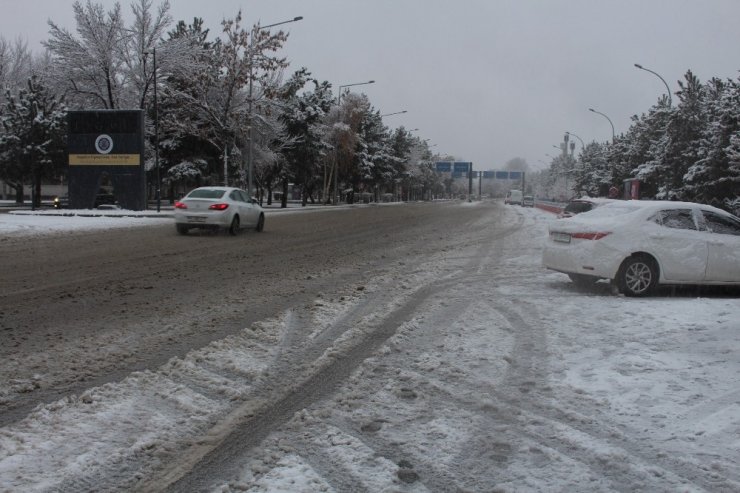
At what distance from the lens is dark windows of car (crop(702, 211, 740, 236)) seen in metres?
8.64

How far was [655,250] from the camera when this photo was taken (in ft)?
27.4

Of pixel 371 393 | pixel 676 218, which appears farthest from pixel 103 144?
pixel 371 393

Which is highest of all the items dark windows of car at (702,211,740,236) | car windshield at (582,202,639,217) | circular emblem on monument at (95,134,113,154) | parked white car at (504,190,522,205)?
circular emblem on monument at (95,134,113,154)

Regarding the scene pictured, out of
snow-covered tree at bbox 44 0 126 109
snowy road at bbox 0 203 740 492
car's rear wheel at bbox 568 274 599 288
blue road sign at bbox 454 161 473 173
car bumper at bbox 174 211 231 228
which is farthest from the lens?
blue road sign at bbox 454 161 473 173

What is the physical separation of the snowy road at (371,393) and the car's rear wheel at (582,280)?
1070 millimetres

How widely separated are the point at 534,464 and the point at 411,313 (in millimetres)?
3855

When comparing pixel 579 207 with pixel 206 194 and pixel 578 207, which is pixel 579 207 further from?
pixel 206 194

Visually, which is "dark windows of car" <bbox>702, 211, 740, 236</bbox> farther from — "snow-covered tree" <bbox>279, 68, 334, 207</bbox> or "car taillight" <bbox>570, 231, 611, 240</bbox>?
"snow-covered tree" <bbox>279, 68, 334, 207</bbox>

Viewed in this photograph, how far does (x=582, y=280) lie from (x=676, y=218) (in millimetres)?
1768

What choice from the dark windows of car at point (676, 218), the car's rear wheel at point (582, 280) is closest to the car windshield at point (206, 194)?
the car's rear wheel at point (582, 280)

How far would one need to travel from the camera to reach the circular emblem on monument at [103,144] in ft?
97.1

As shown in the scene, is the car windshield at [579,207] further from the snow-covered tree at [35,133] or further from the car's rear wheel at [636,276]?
the snow-covered tree at [35,133]

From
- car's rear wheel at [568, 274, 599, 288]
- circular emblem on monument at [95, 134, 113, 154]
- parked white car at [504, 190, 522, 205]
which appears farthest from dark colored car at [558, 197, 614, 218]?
parked white car at [504, 190, 522, 205]

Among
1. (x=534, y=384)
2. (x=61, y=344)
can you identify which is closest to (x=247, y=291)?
(x=61, y=344)
